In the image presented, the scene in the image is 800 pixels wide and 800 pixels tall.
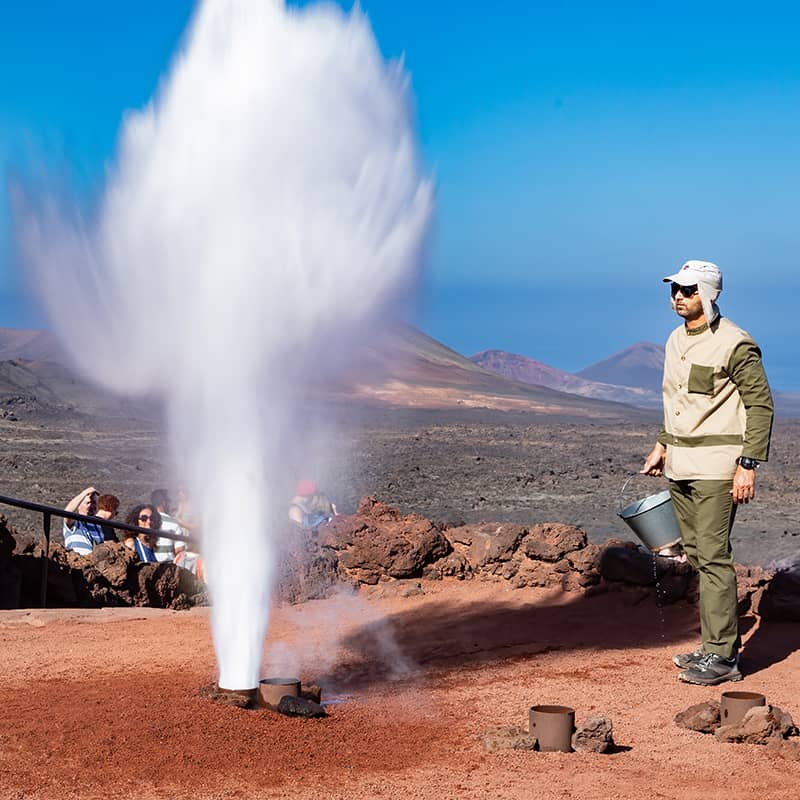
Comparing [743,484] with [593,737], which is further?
[743,484]

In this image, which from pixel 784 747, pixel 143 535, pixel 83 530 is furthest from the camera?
pixel 143 535

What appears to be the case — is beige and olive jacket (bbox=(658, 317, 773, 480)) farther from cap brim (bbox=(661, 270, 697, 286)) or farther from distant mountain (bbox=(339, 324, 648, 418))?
distant mountain (bbox=(339, 324, 648, 418))

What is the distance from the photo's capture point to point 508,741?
533 cm

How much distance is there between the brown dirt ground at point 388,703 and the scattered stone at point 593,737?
0.08 m

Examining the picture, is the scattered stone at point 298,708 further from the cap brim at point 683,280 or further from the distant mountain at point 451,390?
the distant mountain at point 451,390

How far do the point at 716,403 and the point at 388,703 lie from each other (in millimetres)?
2191

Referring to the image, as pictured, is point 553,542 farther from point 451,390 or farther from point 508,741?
point 451,390

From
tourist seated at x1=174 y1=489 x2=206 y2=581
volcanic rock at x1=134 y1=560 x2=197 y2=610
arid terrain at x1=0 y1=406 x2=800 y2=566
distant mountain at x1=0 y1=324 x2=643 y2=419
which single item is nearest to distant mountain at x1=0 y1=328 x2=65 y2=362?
distant mountain at x1=0 y1=324 x2=643 y2=419

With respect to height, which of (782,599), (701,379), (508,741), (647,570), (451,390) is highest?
(451,390)

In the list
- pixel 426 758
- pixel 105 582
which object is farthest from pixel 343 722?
pixel 105 582

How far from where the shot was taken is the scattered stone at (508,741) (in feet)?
17.4

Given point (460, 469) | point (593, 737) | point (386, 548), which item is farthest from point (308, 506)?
point (460, 469)

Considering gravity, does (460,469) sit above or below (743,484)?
above

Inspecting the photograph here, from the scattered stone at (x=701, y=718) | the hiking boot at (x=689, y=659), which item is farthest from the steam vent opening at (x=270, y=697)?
the hiking boot at (x=689, y=659)
